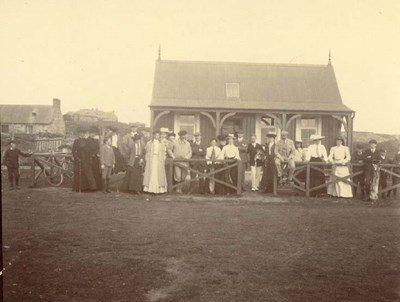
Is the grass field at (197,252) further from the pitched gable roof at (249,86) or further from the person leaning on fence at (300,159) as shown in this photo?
the pitched gable roof at (249,86)

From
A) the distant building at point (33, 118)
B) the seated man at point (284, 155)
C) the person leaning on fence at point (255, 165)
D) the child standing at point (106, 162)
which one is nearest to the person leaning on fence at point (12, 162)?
the child standing at point (106, 162)

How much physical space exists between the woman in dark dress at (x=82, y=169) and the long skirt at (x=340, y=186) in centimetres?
645

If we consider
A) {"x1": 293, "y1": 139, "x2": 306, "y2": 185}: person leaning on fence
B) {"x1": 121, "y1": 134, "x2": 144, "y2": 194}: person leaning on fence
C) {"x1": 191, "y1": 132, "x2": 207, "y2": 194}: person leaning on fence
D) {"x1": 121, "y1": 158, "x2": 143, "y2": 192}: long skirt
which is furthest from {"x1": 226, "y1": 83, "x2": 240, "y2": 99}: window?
{"x1": 121, "y1": 158, "x2": 143, "y2": 192}: long skirt

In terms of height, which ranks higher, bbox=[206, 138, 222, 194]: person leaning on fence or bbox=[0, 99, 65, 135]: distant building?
bbox=[0, 99, 65, 135]: distant building

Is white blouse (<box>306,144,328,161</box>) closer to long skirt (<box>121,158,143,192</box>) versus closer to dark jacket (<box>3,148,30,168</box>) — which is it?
long skirt (<box>121,158,143,192</box>)

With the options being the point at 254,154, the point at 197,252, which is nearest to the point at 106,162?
the point at 254,154

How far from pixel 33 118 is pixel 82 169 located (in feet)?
120

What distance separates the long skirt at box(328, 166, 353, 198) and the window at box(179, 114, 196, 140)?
8.73 m

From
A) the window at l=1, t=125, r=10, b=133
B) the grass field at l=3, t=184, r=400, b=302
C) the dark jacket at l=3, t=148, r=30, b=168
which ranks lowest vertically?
the grass field at l=3, t=184, r=400, b=302

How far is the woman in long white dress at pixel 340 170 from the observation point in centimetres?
1160

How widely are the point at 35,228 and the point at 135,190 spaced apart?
4.55m

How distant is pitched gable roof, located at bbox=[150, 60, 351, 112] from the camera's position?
18906 mm

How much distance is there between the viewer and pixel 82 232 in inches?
269

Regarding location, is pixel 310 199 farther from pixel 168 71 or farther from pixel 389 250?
pixel 168 71
